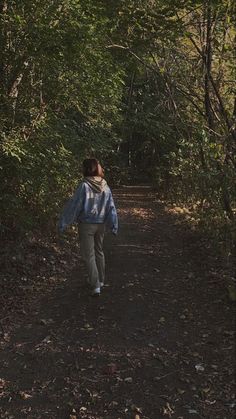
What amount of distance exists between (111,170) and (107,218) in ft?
71.0

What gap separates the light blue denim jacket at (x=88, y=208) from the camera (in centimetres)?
698

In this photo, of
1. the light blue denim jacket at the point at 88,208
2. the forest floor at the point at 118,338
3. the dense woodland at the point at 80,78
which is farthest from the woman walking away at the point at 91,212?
the dense woodland at the point at 80,78

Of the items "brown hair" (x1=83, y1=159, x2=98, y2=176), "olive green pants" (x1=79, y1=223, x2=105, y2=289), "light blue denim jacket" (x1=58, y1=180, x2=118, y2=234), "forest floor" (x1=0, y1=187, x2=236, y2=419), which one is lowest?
"forest floor" (x1=0, y1=187, x2=236, y2=419)

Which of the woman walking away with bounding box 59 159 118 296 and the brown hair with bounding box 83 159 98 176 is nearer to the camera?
the woman walking away with bounding box 59 159 118 296

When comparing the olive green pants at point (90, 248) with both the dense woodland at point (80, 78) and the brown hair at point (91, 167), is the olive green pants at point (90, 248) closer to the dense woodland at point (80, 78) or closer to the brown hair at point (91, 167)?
the brown hair at point (91, 167)

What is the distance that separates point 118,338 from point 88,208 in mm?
1995

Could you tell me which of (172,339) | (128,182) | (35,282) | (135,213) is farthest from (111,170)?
(172,339)

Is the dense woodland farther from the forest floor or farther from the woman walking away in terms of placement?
the woman walking away

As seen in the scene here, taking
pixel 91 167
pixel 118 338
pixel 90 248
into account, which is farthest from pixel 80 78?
pixel 118 338

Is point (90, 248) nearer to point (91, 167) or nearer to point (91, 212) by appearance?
point (91, 212)

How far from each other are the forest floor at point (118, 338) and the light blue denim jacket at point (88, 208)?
42.0 inches

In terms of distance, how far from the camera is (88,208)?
7.02m

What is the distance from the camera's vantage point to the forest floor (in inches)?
178

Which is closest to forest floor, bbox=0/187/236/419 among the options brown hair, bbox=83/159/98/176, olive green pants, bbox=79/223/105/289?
olive green pants, bbox=79/223/105/289
